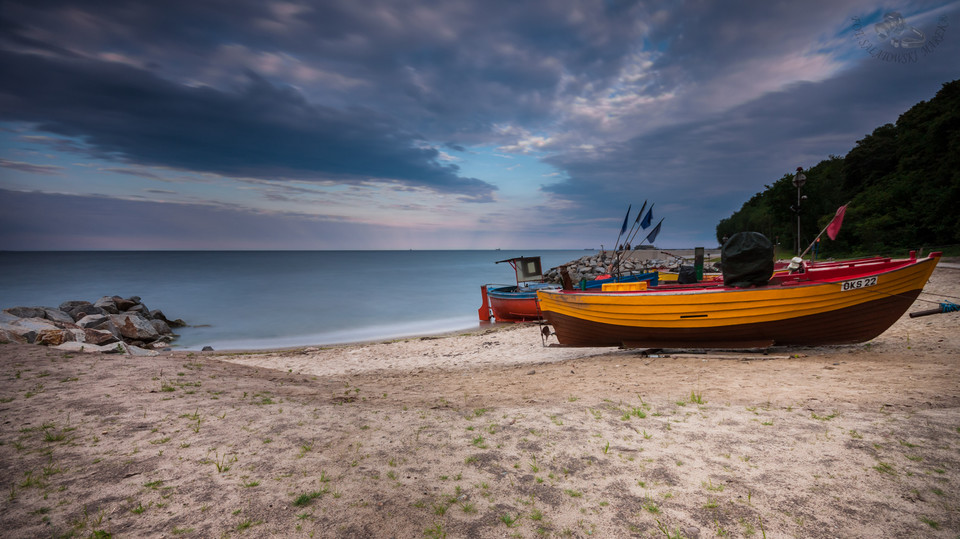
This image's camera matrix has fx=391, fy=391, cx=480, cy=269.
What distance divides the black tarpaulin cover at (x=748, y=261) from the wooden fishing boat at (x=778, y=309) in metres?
0.32

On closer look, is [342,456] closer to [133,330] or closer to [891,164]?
[133,330]

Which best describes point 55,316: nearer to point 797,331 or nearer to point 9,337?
point 9,337

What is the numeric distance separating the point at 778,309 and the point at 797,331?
87 centimetres

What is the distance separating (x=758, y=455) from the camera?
444 cm

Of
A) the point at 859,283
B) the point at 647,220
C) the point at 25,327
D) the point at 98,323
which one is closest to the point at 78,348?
the point at 25,327

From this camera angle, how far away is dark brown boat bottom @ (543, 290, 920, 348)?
946 cm

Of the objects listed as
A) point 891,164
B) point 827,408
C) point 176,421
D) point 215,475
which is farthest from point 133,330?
point 891,164

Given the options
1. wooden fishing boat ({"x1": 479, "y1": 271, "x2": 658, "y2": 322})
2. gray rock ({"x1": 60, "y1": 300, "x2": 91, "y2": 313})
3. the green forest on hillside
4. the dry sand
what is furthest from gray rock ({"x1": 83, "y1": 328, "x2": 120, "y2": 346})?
the green forest on hillside

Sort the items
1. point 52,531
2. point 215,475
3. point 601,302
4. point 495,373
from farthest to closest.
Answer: point 601,302 → point 495,373 → point 215,475 → point 52,531

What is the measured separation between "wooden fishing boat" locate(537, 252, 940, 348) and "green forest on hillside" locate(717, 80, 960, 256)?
44.2ft

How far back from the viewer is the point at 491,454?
15.7 ft

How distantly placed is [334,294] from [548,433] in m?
42.1

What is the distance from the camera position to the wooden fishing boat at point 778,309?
30.3 ft

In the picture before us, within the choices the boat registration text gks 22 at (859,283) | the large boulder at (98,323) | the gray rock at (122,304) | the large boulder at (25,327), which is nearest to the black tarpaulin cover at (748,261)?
the boat registration text gks 22 at (859,283)
